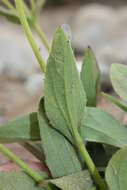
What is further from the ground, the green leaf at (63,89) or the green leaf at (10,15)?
the green leaf at (10,15)

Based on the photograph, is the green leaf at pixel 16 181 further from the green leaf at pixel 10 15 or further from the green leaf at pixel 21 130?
the green leaf at pixel 10 15

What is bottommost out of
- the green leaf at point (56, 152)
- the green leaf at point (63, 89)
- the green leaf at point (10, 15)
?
the green leaf at point (56, 152)

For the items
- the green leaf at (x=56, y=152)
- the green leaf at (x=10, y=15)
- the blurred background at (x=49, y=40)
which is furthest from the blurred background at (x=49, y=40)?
the green leaf at (x=56, y=152)

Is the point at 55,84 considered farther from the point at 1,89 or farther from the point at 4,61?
the point at 4,61

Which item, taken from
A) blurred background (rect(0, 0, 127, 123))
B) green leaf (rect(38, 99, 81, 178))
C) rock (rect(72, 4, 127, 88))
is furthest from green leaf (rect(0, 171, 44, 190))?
rock (rect(72, 4, 127, 88))

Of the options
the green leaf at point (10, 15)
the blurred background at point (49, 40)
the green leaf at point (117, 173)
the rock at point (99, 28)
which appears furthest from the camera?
the rock at point (99, 28)

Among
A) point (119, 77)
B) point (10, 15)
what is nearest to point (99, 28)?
point (10, 15)

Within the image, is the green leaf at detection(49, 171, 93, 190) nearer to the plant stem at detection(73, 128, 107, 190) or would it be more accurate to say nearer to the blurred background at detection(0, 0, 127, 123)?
the plant stem at detection(73, 128, 107, 190)
